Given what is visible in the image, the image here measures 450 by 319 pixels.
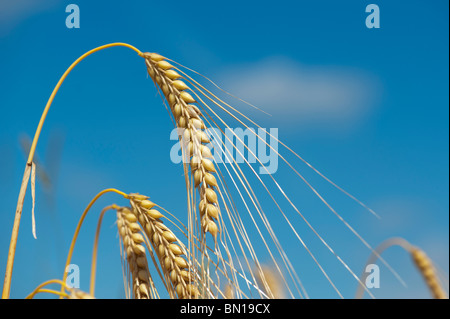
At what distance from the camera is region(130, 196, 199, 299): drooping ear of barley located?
1003 mm

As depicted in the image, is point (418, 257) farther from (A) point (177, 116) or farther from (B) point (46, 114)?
(B) point (46, 114)

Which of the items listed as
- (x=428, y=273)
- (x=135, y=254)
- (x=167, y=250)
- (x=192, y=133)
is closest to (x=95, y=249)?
(x=135, y=254)

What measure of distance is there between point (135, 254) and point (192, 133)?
0.36 meters

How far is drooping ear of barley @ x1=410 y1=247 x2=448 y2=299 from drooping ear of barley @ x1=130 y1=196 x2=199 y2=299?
4.41 feet

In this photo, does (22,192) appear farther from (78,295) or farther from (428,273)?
(428,273)

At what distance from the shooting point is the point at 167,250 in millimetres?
1041

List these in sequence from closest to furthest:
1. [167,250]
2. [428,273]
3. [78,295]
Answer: [78,295], [167,250], [428,273]

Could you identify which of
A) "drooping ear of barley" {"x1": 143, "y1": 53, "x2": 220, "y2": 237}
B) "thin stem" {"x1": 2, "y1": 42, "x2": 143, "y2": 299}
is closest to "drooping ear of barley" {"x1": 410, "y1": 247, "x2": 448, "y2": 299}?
"drooping ear of barley" {"x1": 143, "y1": 53, "x2": 220, "y2": 237}

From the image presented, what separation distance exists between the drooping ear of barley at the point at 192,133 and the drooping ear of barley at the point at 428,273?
4.41ft

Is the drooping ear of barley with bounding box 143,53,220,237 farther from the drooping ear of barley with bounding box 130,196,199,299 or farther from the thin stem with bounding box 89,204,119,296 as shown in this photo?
the thin stem with bounding box 89,204,119,296

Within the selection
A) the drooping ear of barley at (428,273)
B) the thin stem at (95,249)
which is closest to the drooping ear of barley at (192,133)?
the thin stem at (95,249)

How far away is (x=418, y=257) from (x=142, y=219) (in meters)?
1.50
